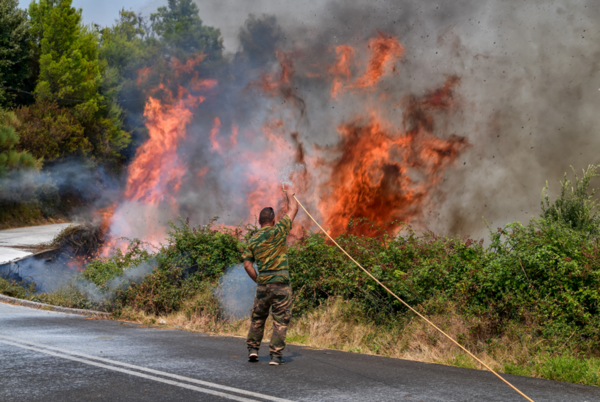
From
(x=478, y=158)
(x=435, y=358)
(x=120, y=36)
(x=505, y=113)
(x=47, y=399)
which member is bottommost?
(x=47, y=399)

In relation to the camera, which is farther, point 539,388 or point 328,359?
point 328,359

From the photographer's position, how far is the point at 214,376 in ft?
18.9

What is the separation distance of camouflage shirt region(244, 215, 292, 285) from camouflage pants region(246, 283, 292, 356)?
0.10 meters

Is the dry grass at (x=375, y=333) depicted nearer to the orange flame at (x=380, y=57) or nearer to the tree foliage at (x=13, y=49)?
the orange flame at (x=380, y=57)

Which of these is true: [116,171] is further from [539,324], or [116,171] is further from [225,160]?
[539,324]

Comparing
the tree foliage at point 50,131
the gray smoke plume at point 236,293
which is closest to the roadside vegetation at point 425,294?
the gray smoke plume at point 236,293

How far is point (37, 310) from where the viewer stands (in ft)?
38.2

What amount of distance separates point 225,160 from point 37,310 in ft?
25.8

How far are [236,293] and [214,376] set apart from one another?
4.78 m

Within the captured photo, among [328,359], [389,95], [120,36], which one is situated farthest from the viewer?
[120,36]

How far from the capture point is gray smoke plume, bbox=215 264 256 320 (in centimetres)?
1038

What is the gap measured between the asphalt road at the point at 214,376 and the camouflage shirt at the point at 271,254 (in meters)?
1.08

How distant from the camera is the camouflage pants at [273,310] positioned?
21.9 ft

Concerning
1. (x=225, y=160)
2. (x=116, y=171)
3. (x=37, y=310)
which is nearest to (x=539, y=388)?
(x=37, y=310)
